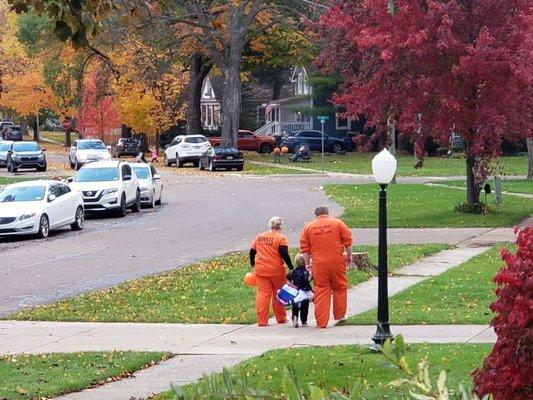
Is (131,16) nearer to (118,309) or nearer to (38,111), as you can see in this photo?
(118,309)

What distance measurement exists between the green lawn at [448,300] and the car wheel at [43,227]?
12.9 m

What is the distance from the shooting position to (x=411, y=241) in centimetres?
2731

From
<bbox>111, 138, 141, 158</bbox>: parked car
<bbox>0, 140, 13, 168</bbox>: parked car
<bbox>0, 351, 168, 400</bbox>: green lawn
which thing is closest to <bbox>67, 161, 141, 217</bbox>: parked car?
<bbox>0, 351, 168, 400</bbox>: green lawn

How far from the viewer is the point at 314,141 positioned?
7844 cm

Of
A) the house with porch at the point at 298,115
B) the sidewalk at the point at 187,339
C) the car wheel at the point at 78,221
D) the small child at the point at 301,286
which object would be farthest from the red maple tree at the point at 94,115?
the small child at the point at 301,286

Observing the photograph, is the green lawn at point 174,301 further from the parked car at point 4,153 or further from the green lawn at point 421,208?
the parked car at point 4,153

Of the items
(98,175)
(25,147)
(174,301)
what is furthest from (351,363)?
(25,147)

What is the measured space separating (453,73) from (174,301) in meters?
13.2

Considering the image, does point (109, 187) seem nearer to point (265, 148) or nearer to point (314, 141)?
point (314, 141)

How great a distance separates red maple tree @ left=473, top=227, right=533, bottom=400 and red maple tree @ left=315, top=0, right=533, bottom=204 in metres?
20.8

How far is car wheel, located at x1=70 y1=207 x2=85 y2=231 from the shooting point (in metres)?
32.9

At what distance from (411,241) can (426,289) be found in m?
8.47

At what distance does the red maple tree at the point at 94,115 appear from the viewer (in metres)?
78.9

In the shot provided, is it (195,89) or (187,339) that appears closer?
(187,339)
